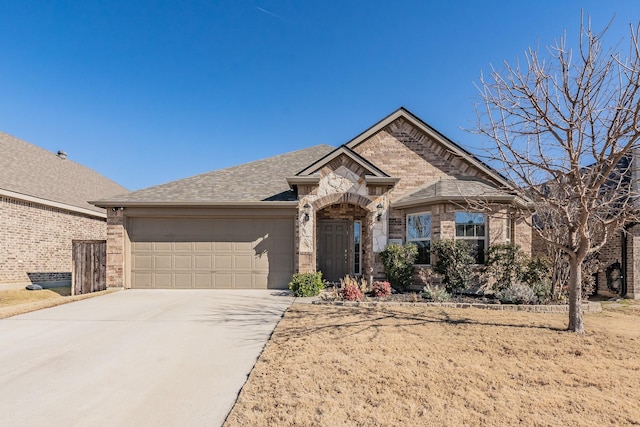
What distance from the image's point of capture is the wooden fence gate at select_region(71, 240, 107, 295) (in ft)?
31.6

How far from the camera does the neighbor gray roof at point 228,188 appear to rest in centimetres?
1069

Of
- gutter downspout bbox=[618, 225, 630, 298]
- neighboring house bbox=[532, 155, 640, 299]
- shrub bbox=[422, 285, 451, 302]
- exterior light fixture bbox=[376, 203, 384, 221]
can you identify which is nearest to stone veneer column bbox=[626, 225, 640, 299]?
neighboring house bbox=[532, 155, 640, 299]

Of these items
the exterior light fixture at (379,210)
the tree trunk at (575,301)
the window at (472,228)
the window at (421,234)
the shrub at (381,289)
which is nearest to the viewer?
the tree trunk at (575,301)

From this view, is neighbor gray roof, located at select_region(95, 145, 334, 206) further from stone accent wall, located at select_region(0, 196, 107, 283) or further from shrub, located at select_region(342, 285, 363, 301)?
stone accent wall, located at select_region(0, 196, 107, 283)

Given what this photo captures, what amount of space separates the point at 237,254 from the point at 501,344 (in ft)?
26.6

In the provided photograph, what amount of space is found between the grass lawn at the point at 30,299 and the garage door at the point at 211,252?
1.65 metres

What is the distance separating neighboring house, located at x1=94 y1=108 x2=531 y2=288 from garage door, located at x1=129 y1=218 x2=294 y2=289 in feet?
0.11

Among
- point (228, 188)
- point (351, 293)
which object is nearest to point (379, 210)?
point (351, 293)

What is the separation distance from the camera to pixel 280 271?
35.4 feet

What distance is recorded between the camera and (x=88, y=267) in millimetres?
9977

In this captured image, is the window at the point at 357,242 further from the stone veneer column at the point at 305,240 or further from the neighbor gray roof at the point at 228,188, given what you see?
the neighbor gray roof at the point at 228,188

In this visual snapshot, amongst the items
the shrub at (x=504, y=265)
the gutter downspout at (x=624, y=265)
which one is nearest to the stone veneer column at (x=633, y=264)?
the gutter downspout at (x=624, y=265)

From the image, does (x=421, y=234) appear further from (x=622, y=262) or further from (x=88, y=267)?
(x=88, y=267)

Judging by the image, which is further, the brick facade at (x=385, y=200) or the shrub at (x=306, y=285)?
the brick facade at (x=385, y=200)
